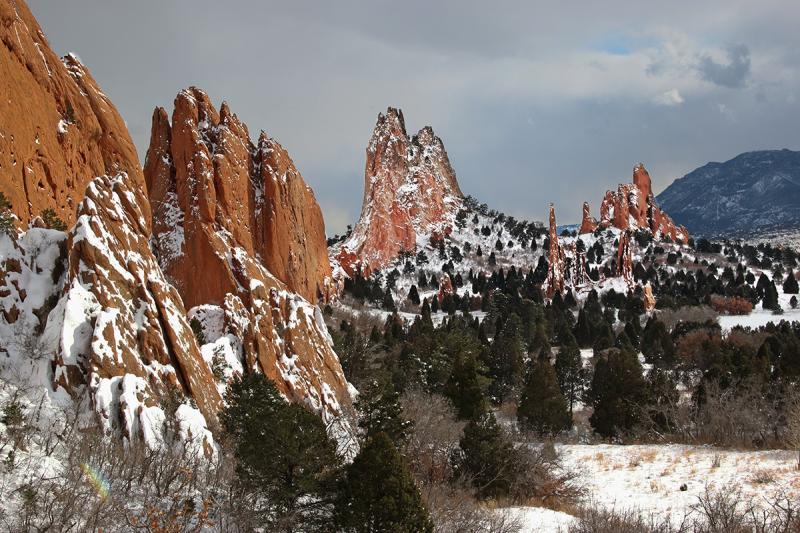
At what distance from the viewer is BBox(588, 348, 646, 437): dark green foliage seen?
1640 inches

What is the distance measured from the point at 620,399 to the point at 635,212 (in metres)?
139

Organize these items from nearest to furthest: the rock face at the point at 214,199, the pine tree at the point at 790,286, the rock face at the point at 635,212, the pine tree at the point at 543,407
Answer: the rock face at the point at 214,199
the pine tree at the point at 543,407
the pine tree at the point at 790,286
the rock face at the point at 635,212

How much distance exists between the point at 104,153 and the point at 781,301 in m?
122

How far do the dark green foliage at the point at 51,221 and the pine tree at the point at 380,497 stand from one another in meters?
13.9

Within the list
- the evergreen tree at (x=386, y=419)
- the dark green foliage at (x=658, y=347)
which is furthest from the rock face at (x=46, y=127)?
the dark green foliage at (x=658, y=347)

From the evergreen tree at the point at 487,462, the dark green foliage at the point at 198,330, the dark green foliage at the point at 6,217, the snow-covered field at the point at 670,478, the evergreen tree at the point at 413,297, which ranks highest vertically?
the evergreen tree at the point at 413,297

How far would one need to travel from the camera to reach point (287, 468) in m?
14.5

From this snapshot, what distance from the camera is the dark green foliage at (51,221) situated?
20897mm

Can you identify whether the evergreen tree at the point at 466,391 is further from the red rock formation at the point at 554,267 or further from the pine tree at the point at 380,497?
the red rock formation at the point at 554,267

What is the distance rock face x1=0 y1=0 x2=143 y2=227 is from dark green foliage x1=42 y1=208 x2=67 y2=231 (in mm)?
350

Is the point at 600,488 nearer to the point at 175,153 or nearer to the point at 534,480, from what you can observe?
the point at 534,480

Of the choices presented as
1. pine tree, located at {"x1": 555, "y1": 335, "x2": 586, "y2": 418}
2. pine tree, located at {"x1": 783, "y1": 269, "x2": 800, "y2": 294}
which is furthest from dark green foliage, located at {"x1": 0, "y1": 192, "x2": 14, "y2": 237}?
pine tree, located at {"x1": 783, "y1": 269, "x2": 800, "y2": 294}

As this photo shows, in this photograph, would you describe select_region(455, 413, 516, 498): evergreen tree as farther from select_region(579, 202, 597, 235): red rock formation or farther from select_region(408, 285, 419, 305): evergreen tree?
select_region(579, 202, 597, 235): red rock formation

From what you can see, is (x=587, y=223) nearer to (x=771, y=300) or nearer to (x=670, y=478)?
(x=771, y=300)
